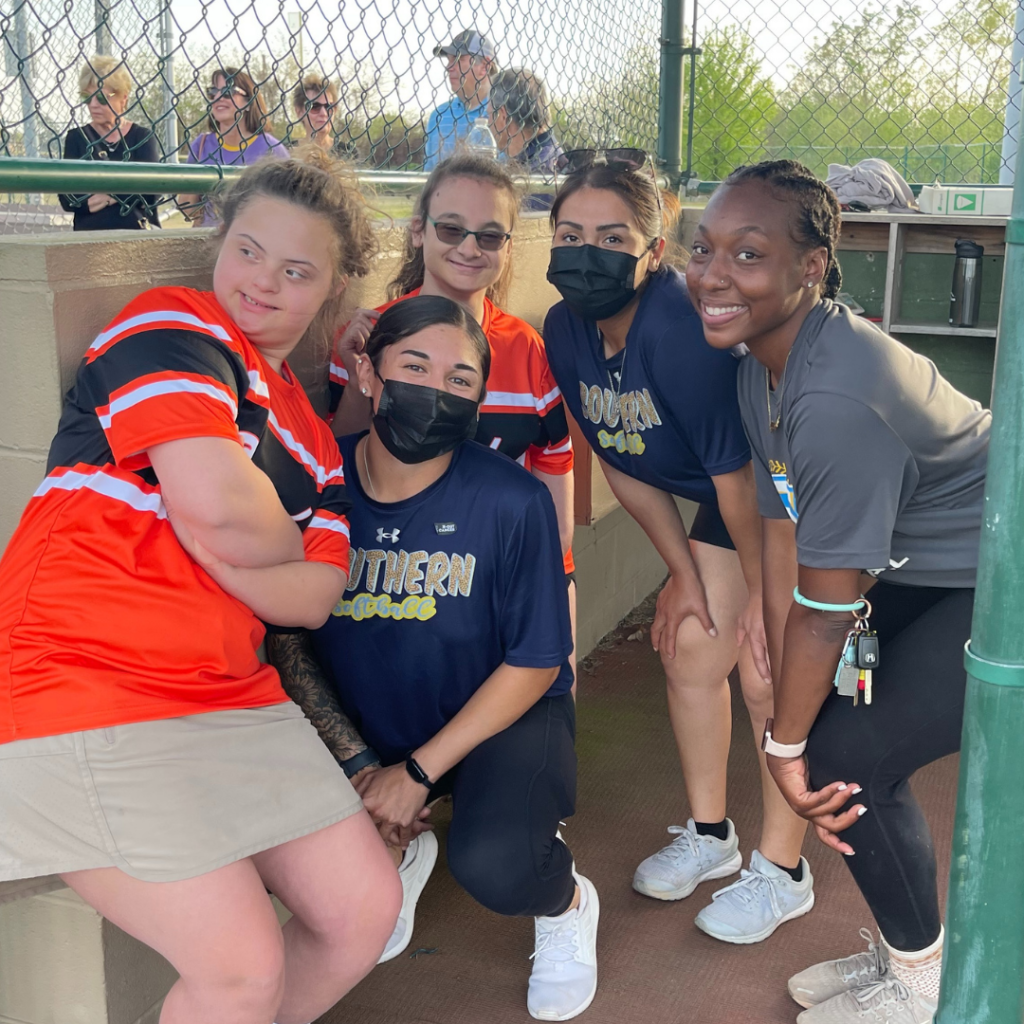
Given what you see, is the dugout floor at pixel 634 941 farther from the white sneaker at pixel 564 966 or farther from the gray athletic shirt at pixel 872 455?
the gray athletic shirt at pixel 872 455

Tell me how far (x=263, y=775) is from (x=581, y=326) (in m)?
1.30

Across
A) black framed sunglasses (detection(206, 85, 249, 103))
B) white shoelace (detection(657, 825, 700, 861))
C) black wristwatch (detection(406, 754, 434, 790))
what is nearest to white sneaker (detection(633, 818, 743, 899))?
white shoelace (detection(657, 825, 700, 861))

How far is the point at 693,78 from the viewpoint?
15.1 ft

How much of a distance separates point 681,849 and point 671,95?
3.10 meters

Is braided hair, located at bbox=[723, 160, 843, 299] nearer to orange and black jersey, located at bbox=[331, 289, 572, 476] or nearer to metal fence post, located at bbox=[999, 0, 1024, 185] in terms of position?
orange and black jersey, located at bbox=[331, 289, 572, 476]

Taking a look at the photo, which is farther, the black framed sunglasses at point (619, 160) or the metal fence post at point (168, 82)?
the black framed sunglasses at point (619, 160)

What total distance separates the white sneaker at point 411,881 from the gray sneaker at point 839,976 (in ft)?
2.72

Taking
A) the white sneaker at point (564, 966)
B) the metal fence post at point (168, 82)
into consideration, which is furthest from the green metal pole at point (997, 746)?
the metal fence post at point (168, 82)

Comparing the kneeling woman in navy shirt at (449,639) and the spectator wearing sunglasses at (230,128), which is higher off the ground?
the spectator wearing sunglasses at (230,128)

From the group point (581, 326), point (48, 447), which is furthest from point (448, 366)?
point (48, 447)

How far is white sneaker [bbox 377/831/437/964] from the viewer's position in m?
2.46

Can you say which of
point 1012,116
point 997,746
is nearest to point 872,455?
point 997,746

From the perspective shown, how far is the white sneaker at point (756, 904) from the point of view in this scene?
2.52 m

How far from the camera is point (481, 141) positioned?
3.15 m
